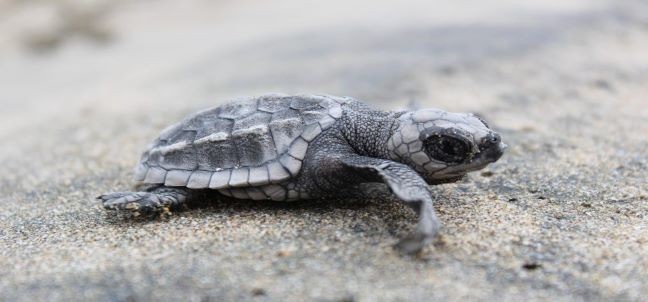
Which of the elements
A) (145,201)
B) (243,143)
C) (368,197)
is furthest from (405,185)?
(145,201)

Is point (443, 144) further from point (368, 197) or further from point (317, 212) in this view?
point (317, 212)

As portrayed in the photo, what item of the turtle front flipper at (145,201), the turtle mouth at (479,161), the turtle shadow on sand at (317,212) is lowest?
the turtle shadow on sand at (317,212)

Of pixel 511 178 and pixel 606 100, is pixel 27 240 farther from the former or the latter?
pixel 606 100

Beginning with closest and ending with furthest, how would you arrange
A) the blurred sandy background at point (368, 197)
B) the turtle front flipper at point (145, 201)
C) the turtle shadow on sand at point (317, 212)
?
the blurred sandy background at point (368, 197) < the turtle shadow on sand at point (317, 212) < the turtle front flipper at point (145, 201)

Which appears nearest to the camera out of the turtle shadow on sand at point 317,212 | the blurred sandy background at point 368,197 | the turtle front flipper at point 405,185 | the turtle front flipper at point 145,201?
the blurred sandy background at point 368,197

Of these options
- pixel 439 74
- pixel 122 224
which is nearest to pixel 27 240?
pixel 122 224

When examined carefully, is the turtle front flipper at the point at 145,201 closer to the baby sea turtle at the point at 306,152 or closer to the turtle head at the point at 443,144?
the baby sea turtle at the point at 306,152

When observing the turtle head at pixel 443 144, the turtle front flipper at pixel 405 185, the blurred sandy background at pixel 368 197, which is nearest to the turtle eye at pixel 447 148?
the turtle head at pixel 443 144
